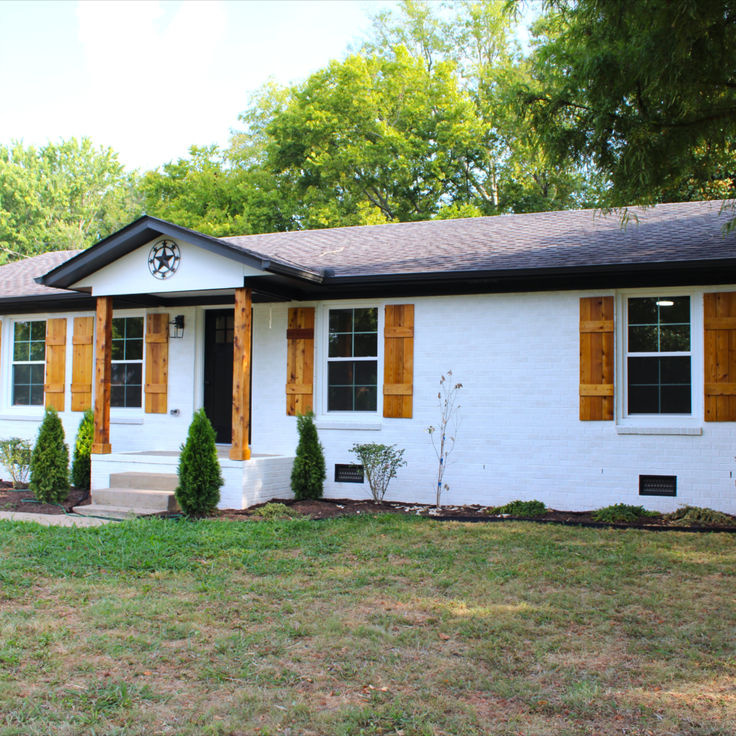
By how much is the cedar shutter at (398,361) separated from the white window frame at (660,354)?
261 cm

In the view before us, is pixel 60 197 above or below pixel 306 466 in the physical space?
above

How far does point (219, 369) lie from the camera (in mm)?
11414

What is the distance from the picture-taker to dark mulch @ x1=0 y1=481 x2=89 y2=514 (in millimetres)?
9523

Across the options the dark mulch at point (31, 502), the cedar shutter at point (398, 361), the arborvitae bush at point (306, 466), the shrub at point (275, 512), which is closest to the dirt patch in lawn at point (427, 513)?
the shrub at point (275, 512)

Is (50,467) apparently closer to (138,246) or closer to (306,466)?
(138,246)

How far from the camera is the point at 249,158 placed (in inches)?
1373

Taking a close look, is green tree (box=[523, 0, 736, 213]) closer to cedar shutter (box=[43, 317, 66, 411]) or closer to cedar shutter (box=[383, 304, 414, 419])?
cedar shutter (box=[383, 304, 414, 419])

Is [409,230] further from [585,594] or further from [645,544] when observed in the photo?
[585,594]

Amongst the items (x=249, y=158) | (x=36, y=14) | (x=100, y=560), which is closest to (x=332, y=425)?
(x=100, y=560)

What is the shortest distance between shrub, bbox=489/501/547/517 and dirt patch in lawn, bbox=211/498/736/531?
73mm

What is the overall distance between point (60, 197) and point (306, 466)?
105 feet

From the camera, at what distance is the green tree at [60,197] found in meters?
34.9

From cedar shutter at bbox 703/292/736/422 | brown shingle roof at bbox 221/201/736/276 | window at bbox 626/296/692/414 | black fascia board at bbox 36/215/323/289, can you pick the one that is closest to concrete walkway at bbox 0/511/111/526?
black fascia board at bbox 36/215/323/289

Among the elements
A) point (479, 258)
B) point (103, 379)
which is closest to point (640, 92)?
point (479, 258)
